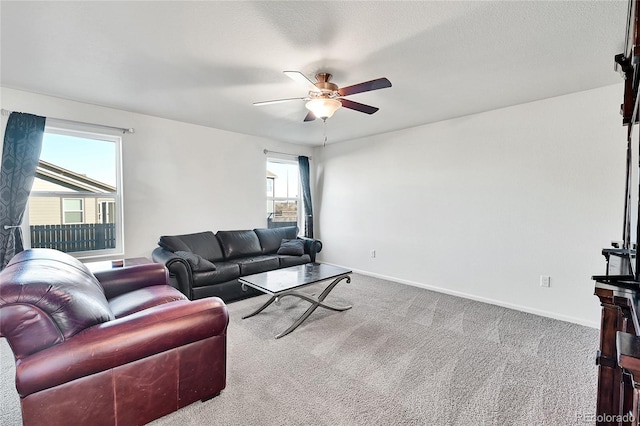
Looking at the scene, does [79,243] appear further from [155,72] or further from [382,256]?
[382,256]

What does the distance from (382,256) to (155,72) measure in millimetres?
4012

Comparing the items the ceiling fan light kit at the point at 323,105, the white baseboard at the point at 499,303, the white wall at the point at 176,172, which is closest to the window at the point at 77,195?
the white wall at the point at 176,172

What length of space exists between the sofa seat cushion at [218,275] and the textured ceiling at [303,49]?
2.04 meters

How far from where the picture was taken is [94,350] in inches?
54.7

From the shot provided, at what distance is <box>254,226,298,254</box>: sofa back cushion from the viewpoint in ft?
15.3

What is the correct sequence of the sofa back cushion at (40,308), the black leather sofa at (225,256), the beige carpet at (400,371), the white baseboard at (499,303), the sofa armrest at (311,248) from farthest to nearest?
the sofa armrest at (311,248) → the black leather sofa at (225,256) → the white baseboard at (499,303) → the beige carpet at (400,371) → the sofa back cushion at (40,308)

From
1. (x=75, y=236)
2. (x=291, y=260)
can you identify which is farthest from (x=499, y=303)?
(x=75, y=236)

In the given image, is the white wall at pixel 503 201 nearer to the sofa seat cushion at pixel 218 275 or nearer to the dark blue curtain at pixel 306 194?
the dark blue curtain at pixel 306 194

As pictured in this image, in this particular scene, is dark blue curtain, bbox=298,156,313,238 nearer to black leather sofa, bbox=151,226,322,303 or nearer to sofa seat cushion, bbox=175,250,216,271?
black leather sofa, bbox=151,226,322,303

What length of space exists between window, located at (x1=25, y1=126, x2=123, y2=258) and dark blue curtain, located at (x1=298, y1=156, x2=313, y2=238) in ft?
10.0

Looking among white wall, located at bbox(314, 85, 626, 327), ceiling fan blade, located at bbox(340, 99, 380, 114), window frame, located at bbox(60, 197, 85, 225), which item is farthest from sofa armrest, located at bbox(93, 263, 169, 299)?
white wall, located at bbox(314, 85, 626, 327)

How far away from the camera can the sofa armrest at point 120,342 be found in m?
1.29

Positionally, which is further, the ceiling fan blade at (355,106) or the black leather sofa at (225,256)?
the black leather sofa at (225,256)

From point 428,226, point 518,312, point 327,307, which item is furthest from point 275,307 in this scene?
point 518,312
